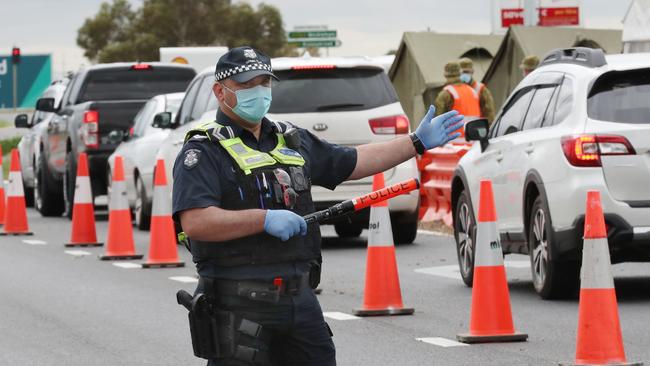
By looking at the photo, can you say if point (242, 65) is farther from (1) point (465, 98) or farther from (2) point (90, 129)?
(2) point (90, 129)

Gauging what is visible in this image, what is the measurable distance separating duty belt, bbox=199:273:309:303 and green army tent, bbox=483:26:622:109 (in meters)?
20.9

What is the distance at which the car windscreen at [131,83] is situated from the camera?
23922mm

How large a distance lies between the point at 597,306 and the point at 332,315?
352cm

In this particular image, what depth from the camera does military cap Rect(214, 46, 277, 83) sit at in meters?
5.74

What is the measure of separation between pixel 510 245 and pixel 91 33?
78113 mm

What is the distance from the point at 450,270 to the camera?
1468 cm

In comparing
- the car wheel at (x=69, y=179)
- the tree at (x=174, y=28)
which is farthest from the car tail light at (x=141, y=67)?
the tree at (x=174, y=28)

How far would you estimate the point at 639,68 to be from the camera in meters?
11.5

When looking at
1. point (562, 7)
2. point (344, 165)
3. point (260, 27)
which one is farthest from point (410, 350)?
point (260, 27)

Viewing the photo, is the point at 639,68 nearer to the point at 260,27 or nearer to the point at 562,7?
the point at 562,7

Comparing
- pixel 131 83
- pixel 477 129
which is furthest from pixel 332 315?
pixel 131 83

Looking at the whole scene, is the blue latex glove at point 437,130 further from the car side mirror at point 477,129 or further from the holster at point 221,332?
the car side mirror at point 477,129

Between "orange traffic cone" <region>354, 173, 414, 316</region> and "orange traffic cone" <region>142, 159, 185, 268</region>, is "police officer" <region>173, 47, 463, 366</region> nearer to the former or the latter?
"orange traffic cone" <region>354, 173, 414, 316</region>

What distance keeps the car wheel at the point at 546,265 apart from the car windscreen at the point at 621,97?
76 cm
